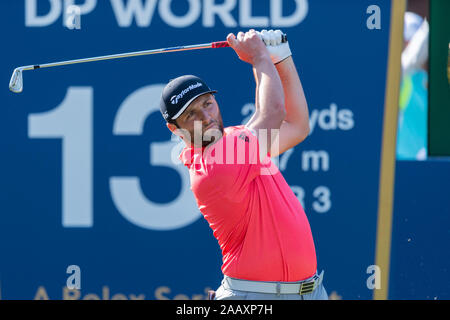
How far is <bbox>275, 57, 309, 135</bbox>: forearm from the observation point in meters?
2.89

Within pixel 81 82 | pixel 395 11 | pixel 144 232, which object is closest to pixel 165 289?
pixel 144 232

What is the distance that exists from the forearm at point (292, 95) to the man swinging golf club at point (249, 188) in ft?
0.70

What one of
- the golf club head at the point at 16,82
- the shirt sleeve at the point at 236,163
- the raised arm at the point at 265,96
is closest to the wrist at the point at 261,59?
the raised arm at the point at 265,96

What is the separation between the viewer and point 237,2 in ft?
12.7

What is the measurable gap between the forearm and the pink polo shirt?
30 cm

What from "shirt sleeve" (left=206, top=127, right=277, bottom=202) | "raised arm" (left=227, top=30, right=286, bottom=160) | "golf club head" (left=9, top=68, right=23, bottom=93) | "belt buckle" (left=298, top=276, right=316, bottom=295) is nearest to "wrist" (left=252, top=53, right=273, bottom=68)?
"raised arm" (left=227, top=30, right=286, bottom=160)

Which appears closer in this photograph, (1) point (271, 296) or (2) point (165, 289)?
(1) point (271, 296)

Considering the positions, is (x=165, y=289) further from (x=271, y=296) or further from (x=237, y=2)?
(x=237, y=2)

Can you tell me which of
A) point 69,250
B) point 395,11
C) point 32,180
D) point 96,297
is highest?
point 395,11

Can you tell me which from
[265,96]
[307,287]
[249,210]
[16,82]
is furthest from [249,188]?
[16,82]

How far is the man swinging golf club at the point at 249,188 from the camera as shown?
8.39ft

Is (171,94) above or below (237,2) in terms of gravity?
below

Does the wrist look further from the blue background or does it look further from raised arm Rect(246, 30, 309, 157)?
the blue background

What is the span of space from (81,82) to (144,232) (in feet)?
3.19
